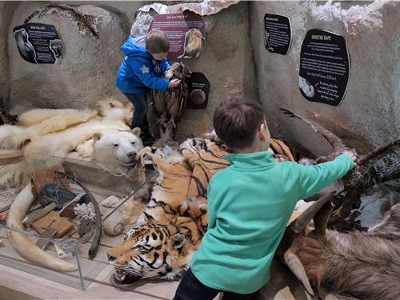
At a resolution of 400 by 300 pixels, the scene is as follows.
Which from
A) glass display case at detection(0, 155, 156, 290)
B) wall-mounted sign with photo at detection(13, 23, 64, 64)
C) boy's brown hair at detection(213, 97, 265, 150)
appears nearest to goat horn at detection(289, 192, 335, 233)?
boy's brown hair at detection(213, 97, 265, 150)

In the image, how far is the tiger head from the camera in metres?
1.96

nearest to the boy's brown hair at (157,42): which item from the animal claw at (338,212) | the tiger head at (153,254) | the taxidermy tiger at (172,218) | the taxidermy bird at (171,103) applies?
the taxidermy bird at (171,103)

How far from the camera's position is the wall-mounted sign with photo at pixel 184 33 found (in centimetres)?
275

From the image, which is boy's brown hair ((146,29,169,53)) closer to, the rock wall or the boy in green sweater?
the rock wall

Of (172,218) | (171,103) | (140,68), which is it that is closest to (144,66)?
(140,68)

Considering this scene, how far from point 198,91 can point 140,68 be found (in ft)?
1.42

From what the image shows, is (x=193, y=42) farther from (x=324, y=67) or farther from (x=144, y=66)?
(x=324, y=67)

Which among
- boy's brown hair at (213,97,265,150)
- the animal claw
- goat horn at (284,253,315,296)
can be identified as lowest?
goat horn at (284,253,315,296)

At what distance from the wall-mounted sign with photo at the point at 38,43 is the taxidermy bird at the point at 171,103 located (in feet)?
3.47

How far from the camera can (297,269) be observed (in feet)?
4.94

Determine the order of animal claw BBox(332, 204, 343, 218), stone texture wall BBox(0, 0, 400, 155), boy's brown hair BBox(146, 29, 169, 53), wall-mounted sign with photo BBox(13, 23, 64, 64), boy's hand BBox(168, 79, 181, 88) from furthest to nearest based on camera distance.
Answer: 1. wall-mounted sign with photo BBox(13, 23, 64, 64)
2. boy's hand BBox(168, 79, 181, 88)
3. boy's brown hair BBox(146, 29, 169, 53)
4. stone texture wall BBox(0, 0, 400, 155)
5. animal claw BBox(332, 204, 343, 218)

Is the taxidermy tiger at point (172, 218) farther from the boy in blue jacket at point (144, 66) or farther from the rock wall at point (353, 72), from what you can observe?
the rock wall at point (353, 72)

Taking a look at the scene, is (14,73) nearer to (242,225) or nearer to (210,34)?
(210,34)

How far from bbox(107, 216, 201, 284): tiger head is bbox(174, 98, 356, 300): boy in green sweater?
0.47 metres
